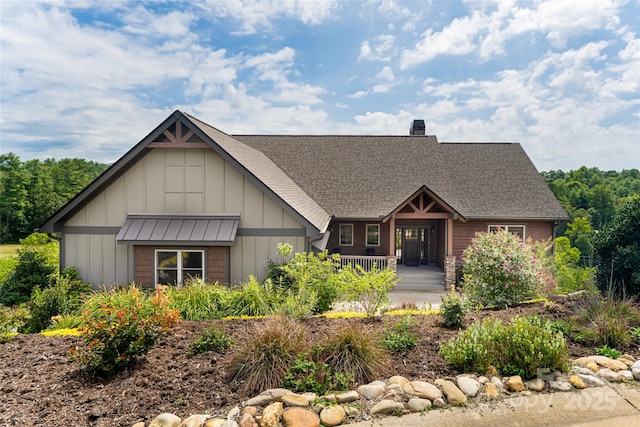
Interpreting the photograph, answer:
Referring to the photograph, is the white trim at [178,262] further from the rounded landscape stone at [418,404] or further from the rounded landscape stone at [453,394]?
the rounded landscape stone at [453,394]

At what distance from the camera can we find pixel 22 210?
148ft

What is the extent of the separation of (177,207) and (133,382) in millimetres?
7356

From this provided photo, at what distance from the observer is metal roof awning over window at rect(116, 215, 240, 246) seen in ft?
34.9

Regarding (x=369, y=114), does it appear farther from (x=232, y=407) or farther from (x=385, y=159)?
(x=232, y=407)

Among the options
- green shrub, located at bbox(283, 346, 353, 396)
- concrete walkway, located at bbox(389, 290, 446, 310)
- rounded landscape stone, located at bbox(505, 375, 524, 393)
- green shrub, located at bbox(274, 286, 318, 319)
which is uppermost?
green shrub, located at bbox(274, 286, 318, 319)

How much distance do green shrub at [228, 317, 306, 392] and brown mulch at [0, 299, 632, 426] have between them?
16 centimetres

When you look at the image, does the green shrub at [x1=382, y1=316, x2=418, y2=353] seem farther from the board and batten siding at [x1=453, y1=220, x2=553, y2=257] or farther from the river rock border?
the board and batten siding at [x1=453, y1=220, x2=553, y2=257]

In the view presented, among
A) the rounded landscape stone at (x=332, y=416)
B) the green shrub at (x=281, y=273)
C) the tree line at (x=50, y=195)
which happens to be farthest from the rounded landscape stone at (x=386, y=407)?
the tree line at (x=50, y=195)

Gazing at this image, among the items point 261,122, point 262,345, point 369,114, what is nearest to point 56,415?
point 262,345

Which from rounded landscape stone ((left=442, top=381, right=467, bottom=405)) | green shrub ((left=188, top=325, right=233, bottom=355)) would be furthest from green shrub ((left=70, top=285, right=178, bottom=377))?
rounded landscape stone ((left=442, top=381, right=467, bottom=405))

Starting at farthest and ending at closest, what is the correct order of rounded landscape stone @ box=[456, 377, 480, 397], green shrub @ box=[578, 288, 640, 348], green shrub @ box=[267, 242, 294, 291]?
green shrub @ box=[267, 242, 294, 291] < green shrub @ box=[578, 288, 640, 348] < rounded landscape stone @ box=[456, 377, 480, 397]

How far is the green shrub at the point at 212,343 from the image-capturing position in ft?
18.4

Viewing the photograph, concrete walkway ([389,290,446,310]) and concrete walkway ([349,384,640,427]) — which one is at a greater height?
concrete walkway ([349,384,640,427])

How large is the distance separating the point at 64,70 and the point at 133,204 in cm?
628
